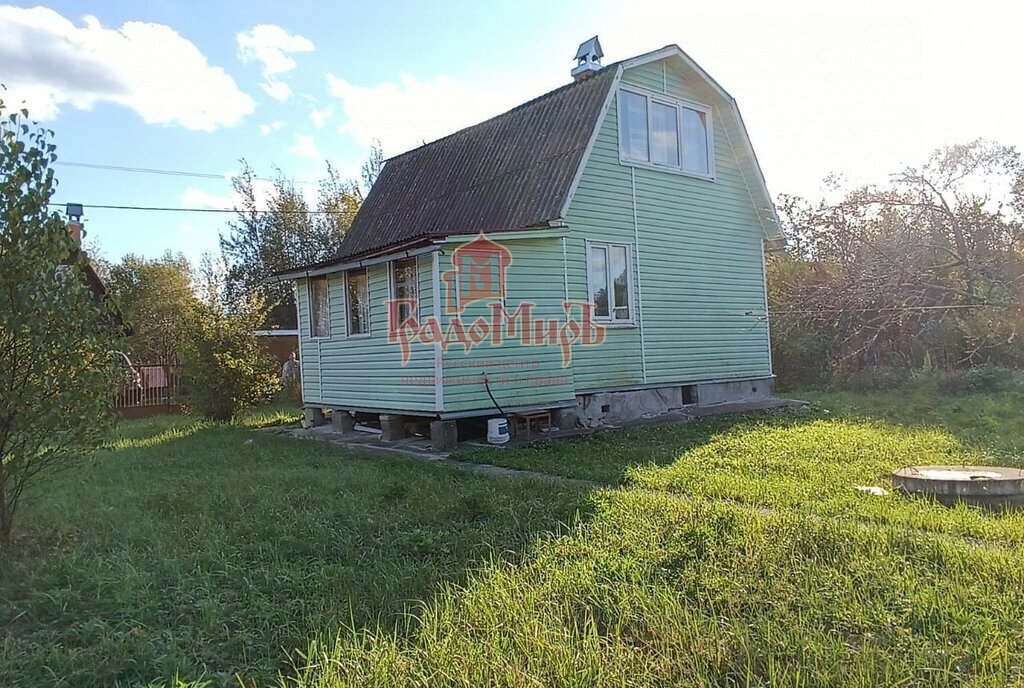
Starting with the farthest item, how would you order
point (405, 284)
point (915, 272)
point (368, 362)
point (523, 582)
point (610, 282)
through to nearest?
point (915, 272) < point (610, 282) < point (368, 362) < point (405, 284) < point (523, 582)

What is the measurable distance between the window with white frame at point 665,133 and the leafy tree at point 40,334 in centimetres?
877

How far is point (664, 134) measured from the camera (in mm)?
12398

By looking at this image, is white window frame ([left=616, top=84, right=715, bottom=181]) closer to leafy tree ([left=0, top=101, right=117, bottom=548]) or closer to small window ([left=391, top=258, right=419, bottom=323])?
small window ([left=391, top=258, right=419, bottom=323])

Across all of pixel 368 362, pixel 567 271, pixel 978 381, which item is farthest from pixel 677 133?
pixel 978 381

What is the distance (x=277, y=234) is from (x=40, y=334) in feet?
88.4

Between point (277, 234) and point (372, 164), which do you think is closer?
point (277, 234)

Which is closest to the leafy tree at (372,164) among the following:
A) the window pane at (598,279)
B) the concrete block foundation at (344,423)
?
the concrete block foundation at (344,423)

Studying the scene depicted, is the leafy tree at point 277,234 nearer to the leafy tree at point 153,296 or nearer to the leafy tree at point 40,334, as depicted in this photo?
Result: the leafy tree at point 153,296

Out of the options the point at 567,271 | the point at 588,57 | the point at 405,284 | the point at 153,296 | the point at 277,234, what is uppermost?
the point at 588,57

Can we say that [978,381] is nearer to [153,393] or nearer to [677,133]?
[677,133]

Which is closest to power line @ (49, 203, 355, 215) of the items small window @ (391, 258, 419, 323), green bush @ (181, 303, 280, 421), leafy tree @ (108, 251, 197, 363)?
leafy tree @ (108, 251, 197, 363)

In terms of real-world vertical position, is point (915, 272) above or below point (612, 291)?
above

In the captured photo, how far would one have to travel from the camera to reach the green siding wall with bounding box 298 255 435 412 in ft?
31.8

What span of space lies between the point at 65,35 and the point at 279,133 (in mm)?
5359
